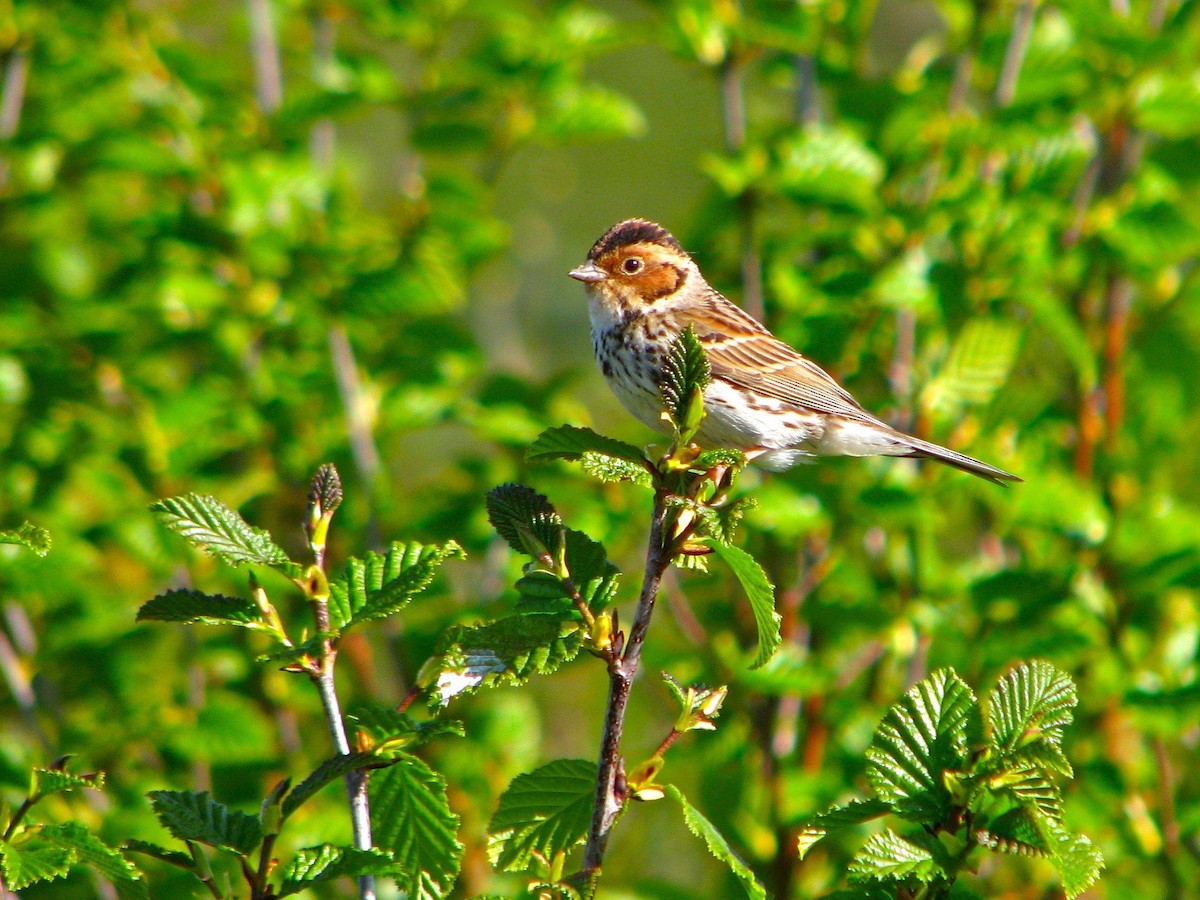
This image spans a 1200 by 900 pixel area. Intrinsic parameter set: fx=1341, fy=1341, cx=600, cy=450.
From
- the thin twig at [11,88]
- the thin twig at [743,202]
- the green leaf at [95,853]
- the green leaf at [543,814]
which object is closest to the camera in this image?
the green leaf at [95,853]

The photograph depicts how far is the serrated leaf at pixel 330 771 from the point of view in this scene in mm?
1532

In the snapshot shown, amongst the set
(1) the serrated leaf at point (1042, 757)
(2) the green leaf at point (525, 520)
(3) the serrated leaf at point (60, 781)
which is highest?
(2) the green leaf at point (525, 520)

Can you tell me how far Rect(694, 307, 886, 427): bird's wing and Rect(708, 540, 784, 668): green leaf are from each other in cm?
203

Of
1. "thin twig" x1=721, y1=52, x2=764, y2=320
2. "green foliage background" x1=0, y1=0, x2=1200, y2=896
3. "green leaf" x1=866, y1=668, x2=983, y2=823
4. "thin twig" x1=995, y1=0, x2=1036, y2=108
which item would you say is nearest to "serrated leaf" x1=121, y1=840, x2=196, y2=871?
"green leaf" x1=866, y1=668, x2=983, y2=823

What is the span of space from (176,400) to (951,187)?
2336 millimetres

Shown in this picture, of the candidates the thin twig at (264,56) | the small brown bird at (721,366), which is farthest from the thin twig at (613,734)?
the thin twig at (264,56)

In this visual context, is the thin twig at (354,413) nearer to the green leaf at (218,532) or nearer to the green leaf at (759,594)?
the green leaf at (218,532)

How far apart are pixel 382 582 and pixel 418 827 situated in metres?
0.33

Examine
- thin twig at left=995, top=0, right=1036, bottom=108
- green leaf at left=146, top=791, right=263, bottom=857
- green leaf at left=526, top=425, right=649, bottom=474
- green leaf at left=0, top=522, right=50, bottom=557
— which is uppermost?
thin twig at left=995, top=0, right=1036, bottom=108

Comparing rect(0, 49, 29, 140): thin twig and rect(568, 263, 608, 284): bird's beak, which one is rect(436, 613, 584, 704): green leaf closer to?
rect(568, 263, 608, 284): bird's beak

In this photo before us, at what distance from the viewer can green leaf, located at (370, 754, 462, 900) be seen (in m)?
1.75

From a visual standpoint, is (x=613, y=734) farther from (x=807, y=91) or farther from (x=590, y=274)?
(x=807, y=91)

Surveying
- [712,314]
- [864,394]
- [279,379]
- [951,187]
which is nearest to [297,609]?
[279,379]

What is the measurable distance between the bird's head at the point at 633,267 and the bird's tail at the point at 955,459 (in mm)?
823
